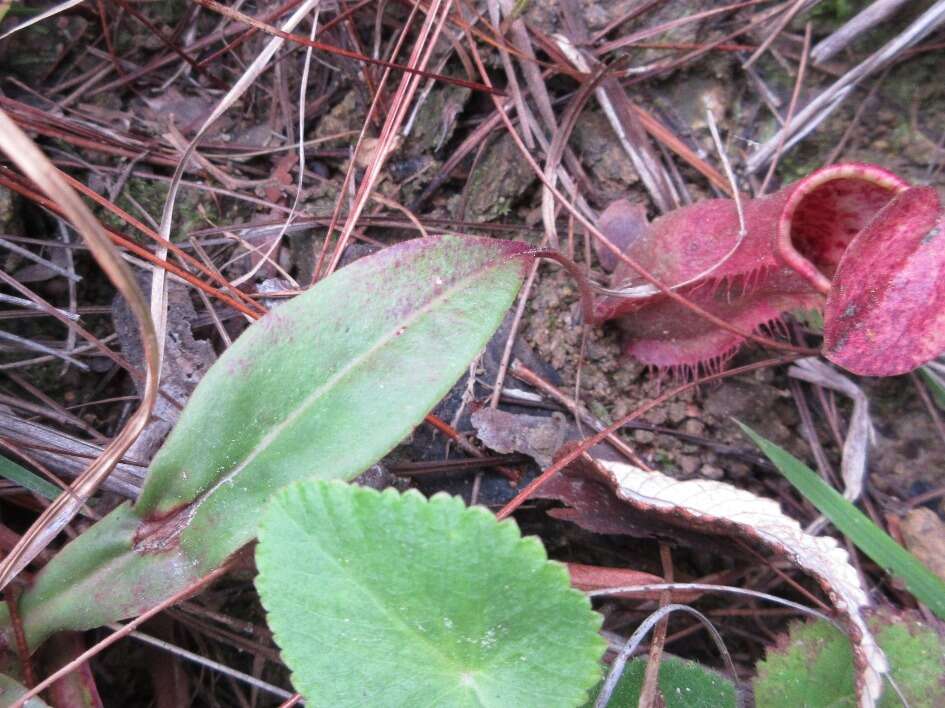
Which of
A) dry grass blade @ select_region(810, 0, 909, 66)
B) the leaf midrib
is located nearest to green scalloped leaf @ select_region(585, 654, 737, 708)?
the leaf midrib

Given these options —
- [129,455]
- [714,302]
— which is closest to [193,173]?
[129,455]

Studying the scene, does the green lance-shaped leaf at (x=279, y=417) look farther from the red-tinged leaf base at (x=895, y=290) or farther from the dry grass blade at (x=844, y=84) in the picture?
the dry grass blade at (x=844, y=84)

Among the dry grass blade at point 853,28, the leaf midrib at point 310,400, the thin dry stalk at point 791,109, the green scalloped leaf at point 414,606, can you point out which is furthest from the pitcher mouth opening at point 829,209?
the green scalloped leaf at point 414,606

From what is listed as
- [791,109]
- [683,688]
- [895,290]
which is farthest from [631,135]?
[683,688]

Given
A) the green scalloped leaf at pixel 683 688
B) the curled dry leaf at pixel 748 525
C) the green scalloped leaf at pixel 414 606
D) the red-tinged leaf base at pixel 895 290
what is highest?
the red-tinged leaf base at pixel 895 290

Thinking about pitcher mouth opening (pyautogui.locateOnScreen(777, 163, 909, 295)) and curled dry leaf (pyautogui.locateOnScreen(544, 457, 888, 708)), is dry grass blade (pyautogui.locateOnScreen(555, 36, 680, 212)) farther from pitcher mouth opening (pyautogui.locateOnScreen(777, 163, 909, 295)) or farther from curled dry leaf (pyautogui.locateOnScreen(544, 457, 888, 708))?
curled dry leaf (pyautogui.locateOnScreen(544, 457, 888, 708))

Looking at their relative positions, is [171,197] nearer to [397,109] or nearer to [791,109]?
[397,109]
